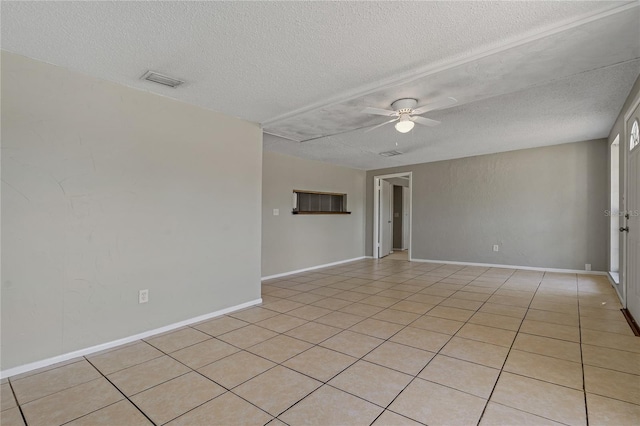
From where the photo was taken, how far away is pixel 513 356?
89.0 inches

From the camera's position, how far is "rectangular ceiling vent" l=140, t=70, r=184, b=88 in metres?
2.42

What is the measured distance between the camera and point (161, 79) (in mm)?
2512

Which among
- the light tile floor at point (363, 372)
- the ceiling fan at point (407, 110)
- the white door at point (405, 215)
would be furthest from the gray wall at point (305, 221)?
the ceiling fan at point (407, 110)

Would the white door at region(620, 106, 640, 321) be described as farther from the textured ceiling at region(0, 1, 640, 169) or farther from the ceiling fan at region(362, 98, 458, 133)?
the ceiling fan at region(362, 98, 458, 133)

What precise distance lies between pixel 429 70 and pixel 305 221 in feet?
13.1

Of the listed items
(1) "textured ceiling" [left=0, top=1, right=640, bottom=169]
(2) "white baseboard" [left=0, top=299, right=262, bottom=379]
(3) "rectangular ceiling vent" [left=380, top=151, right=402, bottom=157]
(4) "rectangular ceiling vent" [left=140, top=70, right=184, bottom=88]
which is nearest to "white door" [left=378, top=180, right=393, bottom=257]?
(3) "rectangular ceiling vent" [left=380, top=151, right=402, bottom=157]

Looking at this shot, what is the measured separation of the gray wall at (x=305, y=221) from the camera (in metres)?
5.29

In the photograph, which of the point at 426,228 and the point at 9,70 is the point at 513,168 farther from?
the point at 9,70

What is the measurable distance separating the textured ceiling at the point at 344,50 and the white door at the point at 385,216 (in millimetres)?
4248

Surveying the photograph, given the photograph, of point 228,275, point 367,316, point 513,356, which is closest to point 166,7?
point 228,275

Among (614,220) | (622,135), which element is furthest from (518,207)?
(622,135)

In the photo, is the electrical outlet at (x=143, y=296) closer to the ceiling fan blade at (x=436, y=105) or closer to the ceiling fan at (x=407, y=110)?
the ceiling fan at (x=407, y=110)

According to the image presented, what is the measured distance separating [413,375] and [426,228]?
16.9 feet

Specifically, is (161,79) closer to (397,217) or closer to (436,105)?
(436,105)
